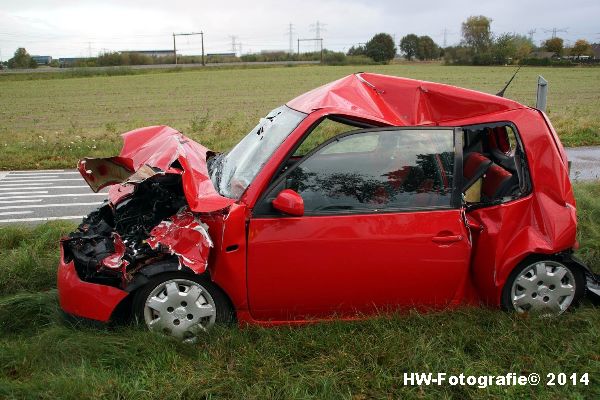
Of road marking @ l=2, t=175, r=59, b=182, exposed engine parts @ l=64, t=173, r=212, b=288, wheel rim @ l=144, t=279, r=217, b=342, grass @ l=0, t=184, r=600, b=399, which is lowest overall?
road marking @ l=2, t=175, r=59, b=182

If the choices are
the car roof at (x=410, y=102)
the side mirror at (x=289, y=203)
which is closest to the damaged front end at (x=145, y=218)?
the side mirror at (x=289, y=203)

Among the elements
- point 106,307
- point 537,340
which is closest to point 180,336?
point 106,307

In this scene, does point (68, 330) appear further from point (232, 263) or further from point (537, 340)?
point (537, 340)

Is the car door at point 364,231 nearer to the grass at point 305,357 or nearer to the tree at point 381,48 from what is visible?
the grass at point 305,357

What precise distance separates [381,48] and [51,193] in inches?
3557

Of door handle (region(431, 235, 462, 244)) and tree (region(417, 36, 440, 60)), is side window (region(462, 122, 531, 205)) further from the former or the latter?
tree (region(417, 36, 440, 60))

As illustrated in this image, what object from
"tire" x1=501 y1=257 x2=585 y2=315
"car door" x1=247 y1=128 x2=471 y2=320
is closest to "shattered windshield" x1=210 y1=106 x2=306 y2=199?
"car door" x1=247 y1=128 x2=471 y2=320

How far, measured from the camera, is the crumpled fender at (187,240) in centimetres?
327

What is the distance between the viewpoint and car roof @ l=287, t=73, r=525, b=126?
3.65m

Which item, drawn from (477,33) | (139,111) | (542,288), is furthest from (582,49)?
(542,288)

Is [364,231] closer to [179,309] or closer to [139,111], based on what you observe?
[179,309]

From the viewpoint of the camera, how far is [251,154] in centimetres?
393

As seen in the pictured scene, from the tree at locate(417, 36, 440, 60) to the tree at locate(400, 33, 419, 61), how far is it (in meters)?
0.73

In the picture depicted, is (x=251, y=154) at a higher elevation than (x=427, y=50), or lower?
lower
